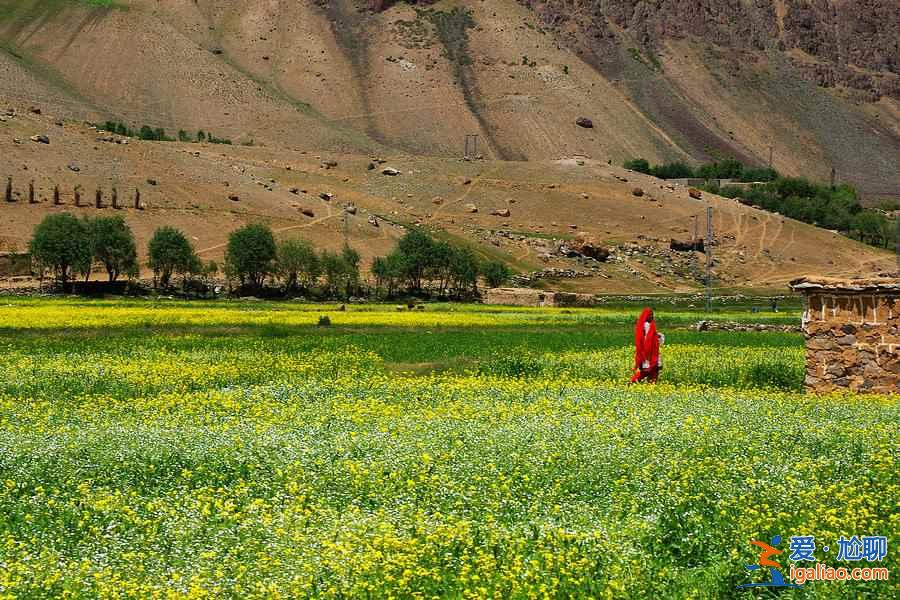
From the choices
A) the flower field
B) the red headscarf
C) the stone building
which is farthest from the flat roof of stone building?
the red headscarf

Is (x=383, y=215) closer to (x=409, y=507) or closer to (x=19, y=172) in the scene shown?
(x=19, y=172)

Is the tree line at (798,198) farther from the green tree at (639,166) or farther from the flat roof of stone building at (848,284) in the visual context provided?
the flat roof of stone building at (848,284)

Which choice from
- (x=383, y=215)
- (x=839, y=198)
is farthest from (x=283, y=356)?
(x=839, y=198)

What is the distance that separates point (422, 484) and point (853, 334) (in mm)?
13586

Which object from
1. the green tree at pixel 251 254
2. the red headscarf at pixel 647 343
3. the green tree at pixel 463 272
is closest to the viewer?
the red headscarf at pixel 647 343

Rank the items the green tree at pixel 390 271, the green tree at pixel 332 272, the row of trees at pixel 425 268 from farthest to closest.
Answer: the row of trees at pixel 425 268 < the green tree at pixel 390 271 < the green tree at pixel 332 272

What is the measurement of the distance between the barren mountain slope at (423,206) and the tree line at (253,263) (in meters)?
8.50

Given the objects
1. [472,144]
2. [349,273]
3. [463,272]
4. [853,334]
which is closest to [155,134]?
[472,144]

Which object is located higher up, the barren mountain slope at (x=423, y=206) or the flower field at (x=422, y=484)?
the barren mountain slope at (x=423, y=206)

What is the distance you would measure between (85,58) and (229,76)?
83.0 feet

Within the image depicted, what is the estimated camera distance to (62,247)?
75.2 m

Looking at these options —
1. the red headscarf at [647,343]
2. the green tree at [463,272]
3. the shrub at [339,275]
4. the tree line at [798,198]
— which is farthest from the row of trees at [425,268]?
the tree line at [798,198]

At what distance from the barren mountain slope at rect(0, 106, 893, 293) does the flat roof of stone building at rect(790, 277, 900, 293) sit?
247 ft

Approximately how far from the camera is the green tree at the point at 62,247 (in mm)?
74750
